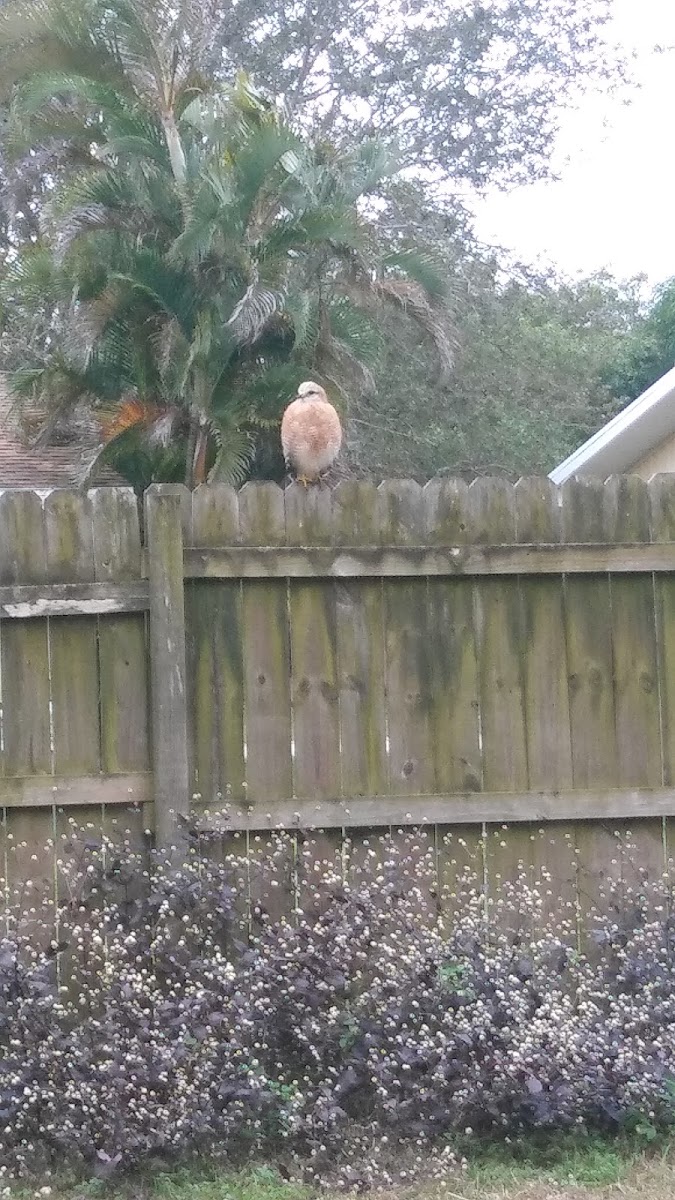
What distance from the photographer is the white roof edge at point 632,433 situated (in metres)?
9.19

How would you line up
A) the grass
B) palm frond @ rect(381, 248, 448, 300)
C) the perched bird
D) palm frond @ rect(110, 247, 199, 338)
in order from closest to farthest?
1. the grass
2. the perched bird
3. palm frond @ rect(110, 247, 199, 338)
4. palm frond @ rect(381, 248, 448, 300)

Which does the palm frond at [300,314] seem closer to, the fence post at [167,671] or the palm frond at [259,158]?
the palm frond at [259,158]

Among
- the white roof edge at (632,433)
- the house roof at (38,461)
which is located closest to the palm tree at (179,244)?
the house roof at (38,461)

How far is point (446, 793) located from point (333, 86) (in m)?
16.6

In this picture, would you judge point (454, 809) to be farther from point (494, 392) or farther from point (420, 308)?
point (494, 392)

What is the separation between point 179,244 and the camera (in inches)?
426

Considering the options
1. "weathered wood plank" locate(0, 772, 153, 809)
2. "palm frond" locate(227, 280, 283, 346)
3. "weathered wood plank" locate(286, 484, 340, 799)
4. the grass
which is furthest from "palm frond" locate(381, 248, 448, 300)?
the grass

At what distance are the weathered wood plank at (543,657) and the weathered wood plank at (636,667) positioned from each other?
195 mm

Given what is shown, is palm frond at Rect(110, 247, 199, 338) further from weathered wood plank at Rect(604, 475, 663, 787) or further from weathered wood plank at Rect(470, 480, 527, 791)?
weathered wood plank at Rect(604, 475, 663, 787)

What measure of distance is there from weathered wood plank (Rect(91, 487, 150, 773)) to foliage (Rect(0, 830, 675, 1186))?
13.4 inches

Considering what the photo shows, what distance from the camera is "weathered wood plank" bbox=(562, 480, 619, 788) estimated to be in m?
4.54

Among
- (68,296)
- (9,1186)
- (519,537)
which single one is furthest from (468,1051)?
(68,296)

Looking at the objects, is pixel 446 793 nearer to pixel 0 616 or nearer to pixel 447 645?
pixel 447 645

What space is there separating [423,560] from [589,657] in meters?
0.70
